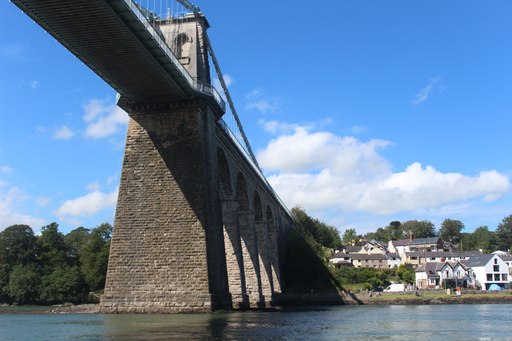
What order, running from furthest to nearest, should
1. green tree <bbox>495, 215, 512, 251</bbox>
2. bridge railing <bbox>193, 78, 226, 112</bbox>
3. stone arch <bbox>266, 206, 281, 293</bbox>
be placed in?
green tree <bbox>495, 215, 512, 251</bbox>
stone arch <bbox>266, 206, 281, 293</bbox>
bridge railing <bbox>193, 78, 226, 112</bbox>

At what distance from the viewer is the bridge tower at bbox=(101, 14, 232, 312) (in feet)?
70.5

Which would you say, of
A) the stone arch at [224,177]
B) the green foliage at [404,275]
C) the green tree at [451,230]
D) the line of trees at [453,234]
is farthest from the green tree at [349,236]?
the stone arch at [224,177]

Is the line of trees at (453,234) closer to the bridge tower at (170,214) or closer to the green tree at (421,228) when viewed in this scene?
the green tree at (421,228)

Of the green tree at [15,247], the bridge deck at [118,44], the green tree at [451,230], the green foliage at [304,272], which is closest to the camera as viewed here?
the bridge deck at [118,44]

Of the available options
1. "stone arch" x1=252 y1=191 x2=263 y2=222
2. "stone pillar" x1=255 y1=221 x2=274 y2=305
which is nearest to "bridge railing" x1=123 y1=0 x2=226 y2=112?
"stone arch" x1=252 y1=191 x2=263 y2=222

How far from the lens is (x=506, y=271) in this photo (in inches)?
2645

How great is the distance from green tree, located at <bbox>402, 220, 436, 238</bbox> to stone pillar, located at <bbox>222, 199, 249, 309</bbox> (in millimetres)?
106935

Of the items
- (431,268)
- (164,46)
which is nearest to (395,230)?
(431,268)

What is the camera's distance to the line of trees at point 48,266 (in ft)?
162

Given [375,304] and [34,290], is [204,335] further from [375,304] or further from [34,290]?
[34,290]

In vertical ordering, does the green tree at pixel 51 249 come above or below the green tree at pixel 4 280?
above

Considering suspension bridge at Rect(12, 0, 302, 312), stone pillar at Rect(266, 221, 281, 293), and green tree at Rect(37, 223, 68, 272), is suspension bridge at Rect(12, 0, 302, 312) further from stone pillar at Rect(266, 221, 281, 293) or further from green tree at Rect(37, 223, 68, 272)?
green tree at Rect(37, 223, 68, 272)

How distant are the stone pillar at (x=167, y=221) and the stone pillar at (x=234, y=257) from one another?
3927 mm

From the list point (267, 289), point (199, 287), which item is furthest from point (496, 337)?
point (267, 289)
